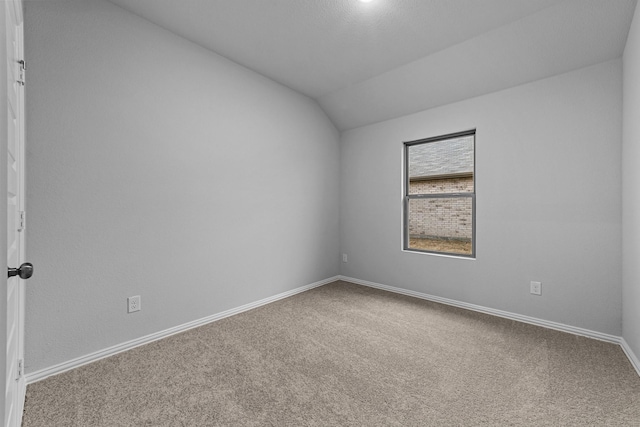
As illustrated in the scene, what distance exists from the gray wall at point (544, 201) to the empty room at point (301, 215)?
17mm

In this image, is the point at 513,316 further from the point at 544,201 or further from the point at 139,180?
the point at 139,180

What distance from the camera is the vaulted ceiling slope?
2127 millimetres

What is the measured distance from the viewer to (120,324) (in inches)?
85.0

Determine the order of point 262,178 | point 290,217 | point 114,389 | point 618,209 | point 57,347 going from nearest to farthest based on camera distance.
Result: point 114,389 → point 57,347 → point 618,209 → point 262,178 → point 290,217

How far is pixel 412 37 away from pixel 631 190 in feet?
6.60

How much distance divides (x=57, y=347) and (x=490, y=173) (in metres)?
3.86

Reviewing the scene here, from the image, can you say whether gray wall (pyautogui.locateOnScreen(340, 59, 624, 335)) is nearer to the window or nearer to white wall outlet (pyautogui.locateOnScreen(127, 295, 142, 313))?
the window

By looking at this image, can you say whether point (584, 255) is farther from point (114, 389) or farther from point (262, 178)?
point (114, 389)

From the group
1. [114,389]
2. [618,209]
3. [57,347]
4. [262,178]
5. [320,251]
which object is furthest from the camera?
[320,251]

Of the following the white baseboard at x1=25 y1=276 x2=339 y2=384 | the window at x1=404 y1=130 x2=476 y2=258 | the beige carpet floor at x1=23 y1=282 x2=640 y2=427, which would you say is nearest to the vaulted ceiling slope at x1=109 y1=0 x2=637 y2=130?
the window at x1=404 y1=130 x2=476 y2=258

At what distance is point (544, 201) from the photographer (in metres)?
2.62

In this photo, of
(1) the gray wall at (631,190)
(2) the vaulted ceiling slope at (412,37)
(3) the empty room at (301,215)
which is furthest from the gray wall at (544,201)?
(2) the vaulted ceiling slope at (412,37)

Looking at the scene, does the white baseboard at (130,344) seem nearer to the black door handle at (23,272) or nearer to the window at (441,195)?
the black door handle at (23,272)

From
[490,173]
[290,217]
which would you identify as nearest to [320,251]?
[290,217]
